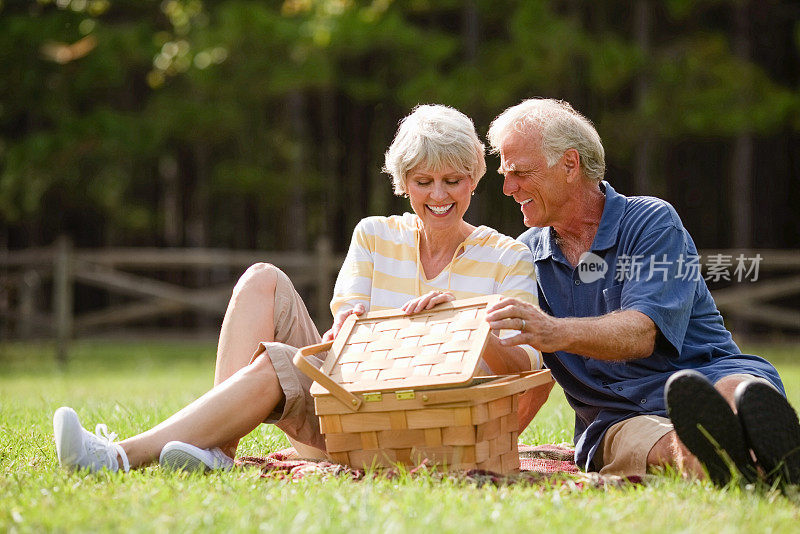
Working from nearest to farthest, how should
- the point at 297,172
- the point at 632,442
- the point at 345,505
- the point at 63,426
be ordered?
the point at 345,505, the point at 63,426, the point at 632,442, the point at 297,172

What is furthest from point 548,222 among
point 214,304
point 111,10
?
point 111,10

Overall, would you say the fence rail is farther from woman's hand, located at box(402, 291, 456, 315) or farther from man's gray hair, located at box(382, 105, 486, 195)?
woman's hand, located at box(402, 291, 456, 315)

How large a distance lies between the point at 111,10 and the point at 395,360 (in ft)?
45.7

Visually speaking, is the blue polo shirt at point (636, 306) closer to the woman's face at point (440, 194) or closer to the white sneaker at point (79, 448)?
the woman's face at point (440, 194)

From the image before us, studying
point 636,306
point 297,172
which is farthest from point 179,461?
point 297,172

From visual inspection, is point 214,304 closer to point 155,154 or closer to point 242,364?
point 155,154

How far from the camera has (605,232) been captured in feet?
10.6

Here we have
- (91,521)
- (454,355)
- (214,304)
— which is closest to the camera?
(91,521)

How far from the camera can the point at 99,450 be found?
9.25 ft

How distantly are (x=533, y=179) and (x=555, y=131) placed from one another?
193mm

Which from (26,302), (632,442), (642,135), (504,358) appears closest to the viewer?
(632,442)

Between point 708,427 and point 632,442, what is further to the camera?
point 632,442

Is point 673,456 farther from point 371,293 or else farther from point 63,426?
point 63,426

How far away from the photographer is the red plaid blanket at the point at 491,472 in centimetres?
274
